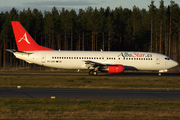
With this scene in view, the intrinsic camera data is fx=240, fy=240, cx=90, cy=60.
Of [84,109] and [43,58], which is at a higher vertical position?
[43,58]

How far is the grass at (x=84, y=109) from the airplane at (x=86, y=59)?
64.5 feet

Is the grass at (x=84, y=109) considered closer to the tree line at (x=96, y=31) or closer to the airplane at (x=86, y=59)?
the airplane at (x=86, y=59)

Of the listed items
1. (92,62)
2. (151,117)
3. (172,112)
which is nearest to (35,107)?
(151,117)

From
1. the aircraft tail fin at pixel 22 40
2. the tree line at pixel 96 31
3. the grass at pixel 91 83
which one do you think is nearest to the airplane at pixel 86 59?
the aircraft tail fin at pixel 22 40

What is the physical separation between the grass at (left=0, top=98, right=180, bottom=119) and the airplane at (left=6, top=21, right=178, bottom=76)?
1966 cm

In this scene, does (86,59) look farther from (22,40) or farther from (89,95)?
(89,95)

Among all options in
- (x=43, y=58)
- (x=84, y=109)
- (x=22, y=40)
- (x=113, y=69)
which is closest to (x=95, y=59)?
(x=113, y=69)

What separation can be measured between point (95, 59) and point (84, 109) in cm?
2283

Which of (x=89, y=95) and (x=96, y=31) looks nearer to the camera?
(x=89, y=95)

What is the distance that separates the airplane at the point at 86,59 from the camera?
109ft

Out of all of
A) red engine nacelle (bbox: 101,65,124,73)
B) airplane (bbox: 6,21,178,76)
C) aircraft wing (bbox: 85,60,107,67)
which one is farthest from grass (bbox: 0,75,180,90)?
airplane (bbox: 6,21,178,76)

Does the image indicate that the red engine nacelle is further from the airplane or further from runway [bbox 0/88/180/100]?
runway [bbox 0/88/180/100]

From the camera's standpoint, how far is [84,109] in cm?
1116

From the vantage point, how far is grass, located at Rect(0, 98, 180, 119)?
32.0 ft
